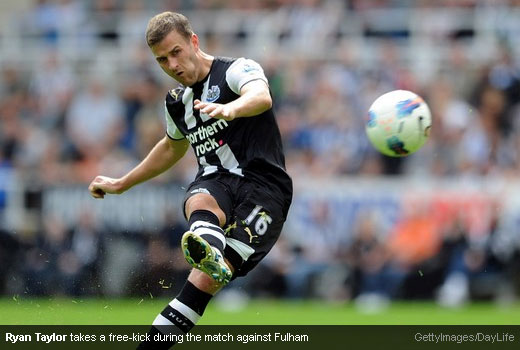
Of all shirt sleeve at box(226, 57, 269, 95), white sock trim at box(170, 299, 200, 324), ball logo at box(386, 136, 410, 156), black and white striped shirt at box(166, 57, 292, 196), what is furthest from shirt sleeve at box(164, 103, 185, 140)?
ball logo at box(386, 136, 410, 156)

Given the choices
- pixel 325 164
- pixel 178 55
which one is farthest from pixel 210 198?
pixel 325 164

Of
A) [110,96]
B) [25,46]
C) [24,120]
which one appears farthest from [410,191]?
[25,46]

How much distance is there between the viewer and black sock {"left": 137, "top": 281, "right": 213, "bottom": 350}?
8.00 meters

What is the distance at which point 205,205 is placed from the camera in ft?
26.5

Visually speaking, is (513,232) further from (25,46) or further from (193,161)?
(25,46)

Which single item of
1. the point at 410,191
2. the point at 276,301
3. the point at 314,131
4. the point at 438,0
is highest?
the point at 438,0

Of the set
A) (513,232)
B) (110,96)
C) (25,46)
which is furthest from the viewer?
(25,46)

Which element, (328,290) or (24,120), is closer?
(328,290)

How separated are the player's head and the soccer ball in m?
1.83

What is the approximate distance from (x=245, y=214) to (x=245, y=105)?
3.12 feet

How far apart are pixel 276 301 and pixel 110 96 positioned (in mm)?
4229

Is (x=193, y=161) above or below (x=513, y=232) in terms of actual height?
above

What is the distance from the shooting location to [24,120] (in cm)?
1831

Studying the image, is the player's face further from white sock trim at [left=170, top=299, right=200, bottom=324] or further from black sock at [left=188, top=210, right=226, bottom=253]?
white sock trim at [left=170, top=299, right=200, bottom=324]
